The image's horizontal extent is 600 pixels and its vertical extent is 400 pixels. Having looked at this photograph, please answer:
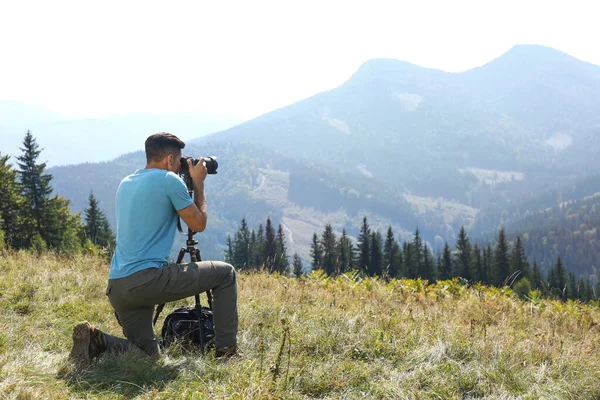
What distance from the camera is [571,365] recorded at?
4418mm

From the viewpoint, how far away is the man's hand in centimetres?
487

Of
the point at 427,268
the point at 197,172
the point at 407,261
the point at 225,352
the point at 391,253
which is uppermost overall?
the point at 197,172

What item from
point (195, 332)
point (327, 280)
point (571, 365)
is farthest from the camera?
point (327, 280)

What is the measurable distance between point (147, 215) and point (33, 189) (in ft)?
148

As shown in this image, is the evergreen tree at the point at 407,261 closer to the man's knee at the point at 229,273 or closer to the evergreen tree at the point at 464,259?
the evergreen tree at the point at 464,259

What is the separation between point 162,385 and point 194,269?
1186 millimetres

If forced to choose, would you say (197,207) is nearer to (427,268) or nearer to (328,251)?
(328,251)

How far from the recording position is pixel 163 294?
14.7 ft

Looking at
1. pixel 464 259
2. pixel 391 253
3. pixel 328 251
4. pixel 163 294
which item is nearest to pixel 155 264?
pixel 163 294

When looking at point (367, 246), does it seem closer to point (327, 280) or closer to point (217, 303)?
point (327, 280)

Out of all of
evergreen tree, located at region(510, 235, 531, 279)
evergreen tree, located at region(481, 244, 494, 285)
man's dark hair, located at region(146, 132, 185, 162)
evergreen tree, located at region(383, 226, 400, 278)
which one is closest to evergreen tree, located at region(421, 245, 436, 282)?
evergreen tree, located at region(383, 226, 400, 278)

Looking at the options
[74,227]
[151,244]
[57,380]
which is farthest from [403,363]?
A: [74,227]

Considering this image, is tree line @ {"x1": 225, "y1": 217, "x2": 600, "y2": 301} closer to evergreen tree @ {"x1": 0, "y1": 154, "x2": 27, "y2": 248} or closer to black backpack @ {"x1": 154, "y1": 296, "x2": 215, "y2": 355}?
evergreen tree @ {"x1": 0, "y1": 154, "x2": 27, "y2": 248}

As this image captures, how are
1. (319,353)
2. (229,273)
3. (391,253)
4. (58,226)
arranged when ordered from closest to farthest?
(229,273), (319,353), (58,226), (391,253)
